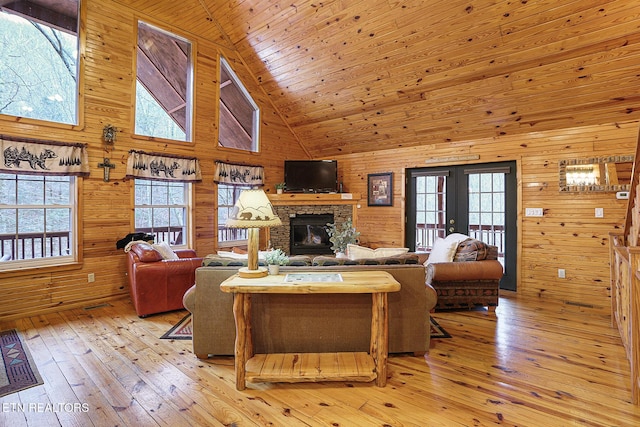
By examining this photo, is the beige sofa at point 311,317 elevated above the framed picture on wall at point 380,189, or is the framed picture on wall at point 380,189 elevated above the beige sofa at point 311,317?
the framed picture on wall at point 380,189

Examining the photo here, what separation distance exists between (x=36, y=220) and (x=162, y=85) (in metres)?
3.59

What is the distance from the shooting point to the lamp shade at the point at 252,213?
2.51 meters

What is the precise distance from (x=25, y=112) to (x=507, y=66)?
588 centimetres

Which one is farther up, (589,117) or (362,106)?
(362,106)

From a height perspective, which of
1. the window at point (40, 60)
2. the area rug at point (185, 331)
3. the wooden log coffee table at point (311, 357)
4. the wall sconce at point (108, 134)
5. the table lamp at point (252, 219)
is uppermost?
the window at point (40, 60)

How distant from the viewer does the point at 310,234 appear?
6.76 m

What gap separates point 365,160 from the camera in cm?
676

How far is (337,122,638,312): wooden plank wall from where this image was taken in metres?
4.25

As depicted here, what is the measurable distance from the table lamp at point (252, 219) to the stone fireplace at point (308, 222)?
391 cm

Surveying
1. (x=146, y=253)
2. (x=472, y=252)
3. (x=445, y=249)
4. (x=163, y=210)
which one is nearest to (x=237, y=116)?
(x=163, y=210)

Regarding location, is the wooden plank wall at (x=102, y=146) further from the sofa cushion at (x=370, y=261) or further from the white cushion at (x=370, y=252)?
the sofa cushion at (x=370, y=261)

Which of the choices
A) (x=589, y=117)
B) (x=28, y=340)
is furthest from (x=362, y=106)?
(x=28, y=340)

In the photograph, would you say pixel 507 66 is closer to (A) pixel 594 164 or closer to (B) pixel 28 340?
(A) pixel 594 164

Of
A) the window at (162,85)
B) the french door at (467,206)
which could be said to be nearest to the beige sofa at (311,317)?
the french door at (467,206)
